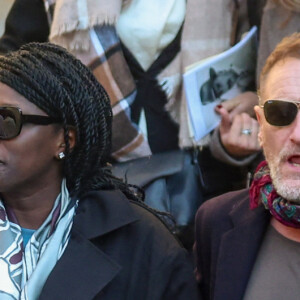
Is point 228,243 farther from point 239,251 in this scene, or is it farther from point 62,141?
point 62,141

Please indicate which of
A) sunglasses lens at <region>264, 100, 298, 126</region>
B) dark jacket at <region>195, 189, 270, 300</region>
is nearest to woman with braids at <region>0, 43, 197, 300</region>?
dark jacket at <region>195, 189, 270, 300</region>

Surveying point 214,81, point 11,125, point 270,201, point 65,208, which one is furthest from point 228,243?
point 214,81

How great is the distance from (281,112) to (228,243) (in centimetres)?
45

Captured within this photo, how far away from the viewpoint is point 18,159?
1867mm

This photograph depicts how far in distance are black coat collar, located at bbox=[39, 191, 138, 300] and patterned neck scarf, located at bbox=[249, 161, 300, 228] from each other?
404 mm

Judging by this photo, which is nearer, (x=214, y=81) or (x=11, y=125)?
(x=11, y=125)

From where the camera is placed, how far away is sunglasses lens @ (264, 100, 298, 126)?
6.06ft

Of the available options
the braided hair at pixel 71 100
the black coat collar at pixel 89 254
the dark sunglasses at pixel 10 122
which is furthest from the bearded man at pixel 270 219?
the dark sunglasses at pixel 10 122

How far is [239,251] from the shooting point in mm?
1925

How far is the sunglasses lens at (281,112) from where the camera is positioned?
185 cm

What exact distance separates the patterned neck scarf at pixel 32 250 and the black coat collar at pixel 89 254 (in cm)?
3

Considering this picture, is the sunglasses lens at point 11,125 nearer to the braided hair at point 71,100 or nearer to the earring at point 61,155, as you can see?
the braided hair at point 71,100

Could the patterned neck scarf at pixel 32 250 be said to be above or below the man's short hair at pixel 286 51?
below

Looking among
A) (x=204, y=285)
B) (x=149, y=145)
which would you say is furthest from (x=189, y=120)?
(x=204, y=285)
